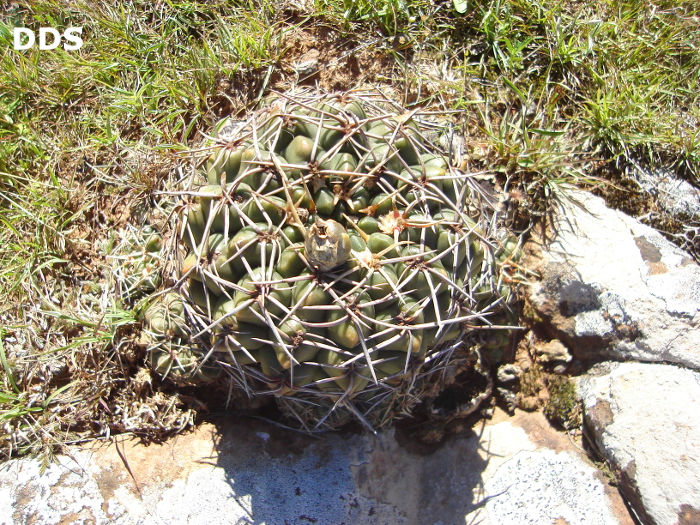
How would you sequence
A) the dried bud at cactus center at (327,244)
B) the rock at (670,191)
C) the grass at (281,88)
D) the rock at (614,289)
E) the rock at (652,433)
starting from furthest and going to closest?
the rock at (670,191), the grass at (281,88), the rock at (614,289), the rock at (652,433), the dried bud at cactus center at (327,244)

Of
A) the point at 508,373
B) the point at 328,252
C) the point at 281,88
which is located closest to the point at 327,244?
the point at 328,252

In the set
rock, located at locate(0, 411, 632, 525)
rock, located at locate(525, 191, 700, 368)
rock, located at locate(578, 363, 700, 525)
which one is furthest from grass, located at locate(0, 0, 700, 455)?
rock, located at locate(578, 363, 700, 525)

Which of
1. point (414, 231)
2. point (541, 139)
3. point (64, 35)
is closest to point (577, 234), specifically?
point (541, 139)

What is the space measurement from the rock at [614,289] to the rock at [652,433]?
0.42 feet

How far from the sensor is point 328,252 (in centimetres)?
195

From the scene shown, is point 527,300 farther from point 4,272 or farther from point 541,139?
point 4,272

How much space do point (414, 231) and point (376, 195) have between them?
0.71 ft

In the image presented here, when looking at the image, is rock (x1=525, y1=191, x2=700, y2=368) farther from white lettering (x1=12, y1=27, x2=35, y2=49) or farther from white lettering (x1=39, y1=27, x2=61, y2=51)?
white lettering (x1=12, y1=27, x2=35, y2=49)

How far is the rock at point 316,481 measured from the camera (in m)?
2.70

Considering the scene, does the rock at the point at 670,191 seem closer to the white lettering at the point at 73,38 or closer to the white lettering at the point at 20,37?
the white lettering at the point at 73,38

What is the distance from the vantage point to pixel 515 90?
3527 millimetres

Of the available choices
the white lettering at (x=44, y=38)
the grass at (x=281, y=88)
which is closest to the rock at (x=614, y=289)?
the grass at (x=281, y=88)

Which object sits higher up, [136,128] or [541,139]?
[541,139]

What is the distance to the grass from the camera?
3369mm
